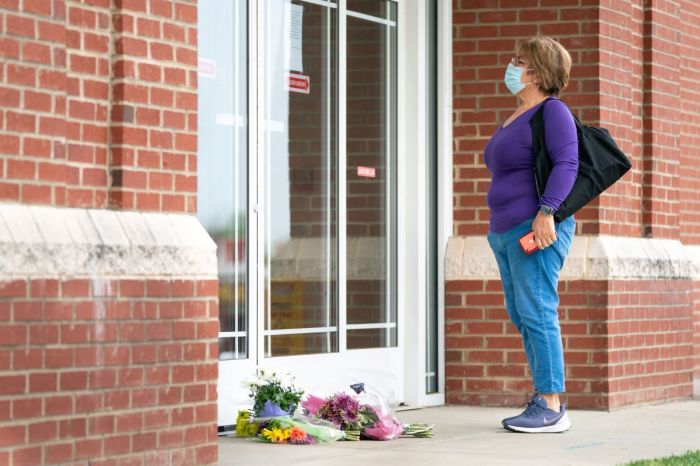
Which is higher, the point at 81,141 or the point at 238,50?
the point at 238,50

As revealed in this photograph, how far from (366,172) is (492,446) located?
2.36 meters

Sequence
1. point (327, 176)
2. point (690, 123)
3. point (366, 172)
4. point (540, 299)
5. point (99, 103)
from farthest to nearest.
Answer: point (690, 123) < point (366, 172) < point (327, 176) < point (540, 299) < point (99, 103)

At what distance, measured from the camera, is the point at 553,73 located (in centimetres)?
763

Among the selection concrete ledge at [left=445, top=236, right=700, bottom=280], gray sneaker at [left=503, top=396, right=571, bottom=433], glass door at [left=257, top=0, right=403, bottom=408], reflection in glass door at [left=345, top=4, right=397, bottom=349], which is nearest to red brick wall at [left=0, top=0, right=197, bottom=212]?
glass door at [left=257, top=0, right=403, bottom=408]

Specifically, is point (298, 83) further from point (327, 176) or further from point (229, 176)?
point (229, 176)

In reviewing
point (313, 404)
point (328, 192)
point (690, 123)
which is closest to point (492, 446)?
point (313, 404)

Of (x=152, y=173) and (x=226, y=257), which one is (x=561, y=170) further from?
(x=152, y=173)

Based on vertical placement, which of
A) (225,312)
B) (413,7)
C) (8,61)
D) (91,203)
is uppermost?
(413,7)

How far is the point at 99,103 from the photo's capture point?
5871 millimetres

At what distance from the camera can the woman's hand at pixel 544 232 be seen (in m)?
7.39

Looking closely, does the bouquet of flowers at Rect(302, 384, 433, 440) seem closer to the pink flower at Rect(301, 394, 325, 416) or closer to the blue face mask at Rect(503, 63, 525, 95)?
the pink flower at Rect(301, 394, 325, 416)

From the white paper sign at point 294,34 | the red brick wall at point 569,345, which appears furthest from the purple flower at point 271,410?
the red brick wall at point 569,345

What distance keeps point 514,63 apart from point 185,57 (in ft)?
7.30

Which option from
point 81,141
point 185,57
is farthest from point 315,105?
point 81,141
